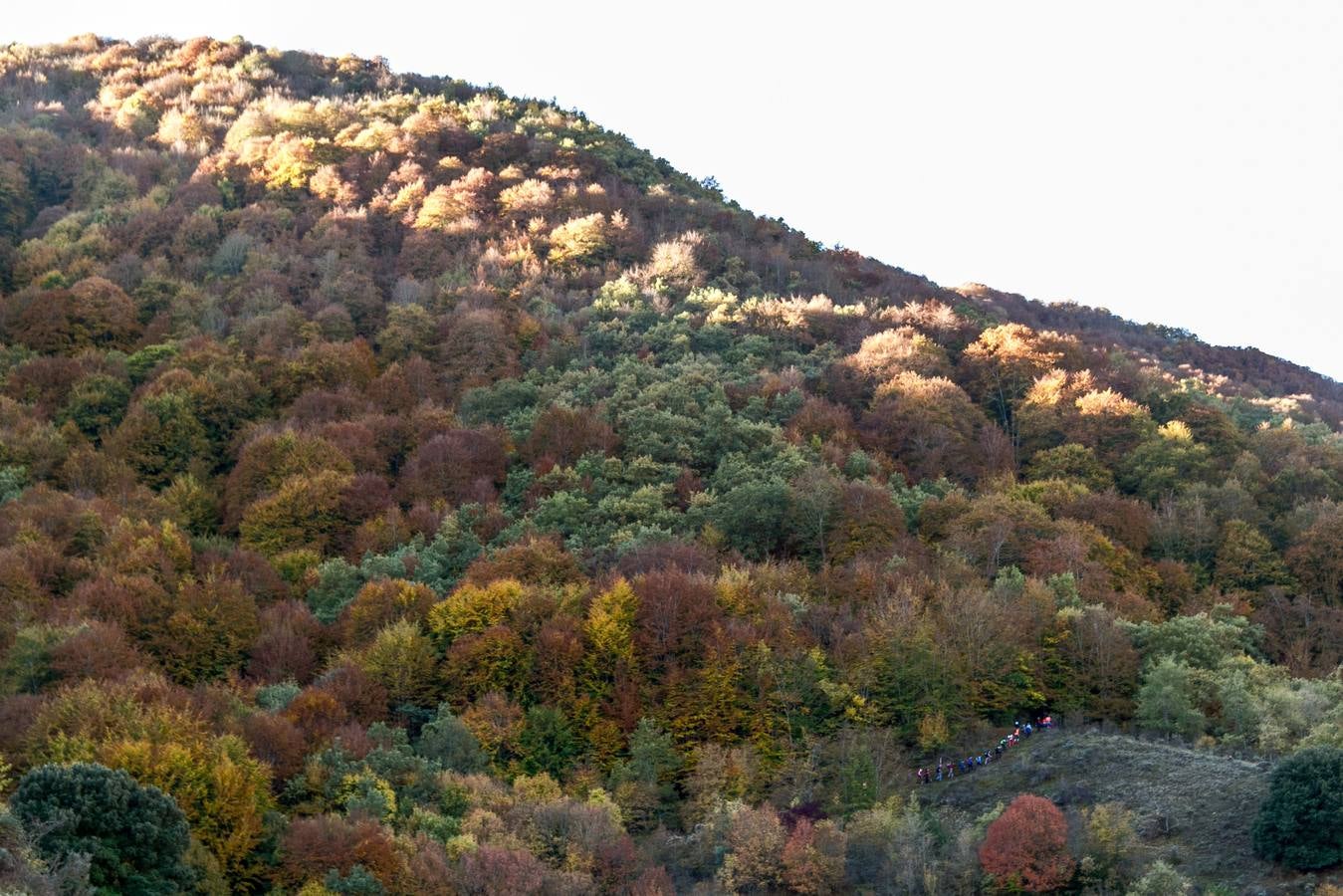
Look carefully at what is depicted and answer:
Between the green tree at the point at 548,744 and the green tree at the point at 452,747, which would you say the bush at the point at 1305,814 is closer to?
the green tree at the point at 548,744

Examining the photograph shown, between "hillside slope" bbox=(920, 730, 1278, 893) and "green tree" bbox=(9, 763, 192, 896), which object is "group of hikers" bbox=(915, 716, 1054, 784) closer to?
"hillside slope" bbox=(920, 730, 1278, 893)

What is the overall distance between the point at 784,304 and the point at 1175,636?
33.2m

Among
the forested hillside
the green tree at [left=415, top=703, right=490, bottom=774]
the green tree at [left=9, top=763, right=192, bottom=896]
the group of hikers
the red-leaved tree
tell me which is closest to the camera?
the green tree at [left=9, top=763, right=192, bottom=896]

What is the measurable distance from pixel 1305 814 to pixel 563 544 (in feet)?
88.8

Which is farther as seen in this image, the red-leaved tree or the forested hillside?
the forested hillside

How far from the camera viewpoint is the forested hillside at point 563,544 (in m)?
36.7

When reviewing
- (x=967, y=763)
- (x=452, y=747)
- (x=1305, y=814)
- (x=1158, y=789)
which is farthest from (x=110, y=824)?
(x=1305, y=814)

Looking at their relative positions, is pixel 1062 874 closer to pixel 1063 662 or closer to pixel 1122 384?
pixel 1063 662

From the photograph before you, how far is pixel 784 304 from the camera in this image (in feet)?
252

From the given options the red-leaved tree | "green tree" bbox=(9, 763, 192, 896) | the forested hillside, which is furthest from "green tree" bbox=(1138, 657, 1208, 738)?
"green tree" bbox=(9, 763, 192, 896)

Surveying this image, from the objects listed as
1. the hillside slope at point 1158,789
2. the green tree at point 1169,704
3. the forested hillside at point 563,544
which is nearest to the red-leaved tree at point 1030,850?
the forested hillside at point 563,544

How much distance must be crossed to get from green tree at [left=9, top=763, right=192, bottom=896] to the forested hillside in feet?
0.34

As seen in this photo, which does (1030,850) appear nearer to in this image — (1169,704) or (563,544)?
(1169,704)

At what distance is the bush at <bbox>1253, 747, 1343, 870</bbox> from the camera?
1372 inches
